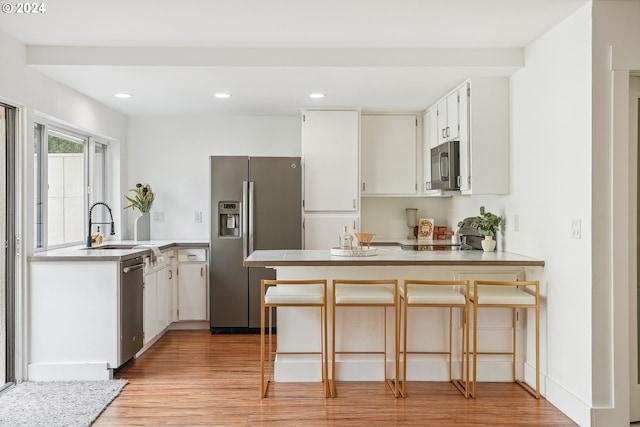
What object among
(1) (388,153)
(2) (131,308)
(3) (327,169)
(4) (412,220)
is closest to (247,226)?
(3) (327,169)

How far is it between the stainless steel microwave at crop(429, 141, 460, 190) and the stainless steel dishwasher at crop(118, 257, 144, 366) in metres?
2.52

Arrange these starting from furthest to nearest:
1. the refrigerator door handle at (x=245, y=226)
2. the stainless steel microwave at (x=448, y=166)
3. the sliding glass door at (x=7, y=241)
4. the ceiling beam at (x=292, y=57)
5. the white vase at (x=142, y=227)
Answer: the white vase at (x=142, y=227)
the refrigerator door handle at (x=245, y=226)
the stainless steel microwave at (x=448, y=166)
the ceiling beam at (x=292, y=57)
the sliding glass door at (x=7, y=241)

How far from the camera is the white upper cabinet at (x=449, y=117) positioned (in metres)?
4.40

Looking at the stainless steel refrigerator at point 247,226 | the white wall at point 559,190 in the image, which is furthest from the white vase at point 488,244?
the stainless steel refrigerator at point 247,226

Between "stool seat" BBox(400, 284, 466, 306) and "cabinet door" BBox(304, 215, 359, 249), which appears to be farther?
"cabinet door" BBox(304, 215, 359, 249)

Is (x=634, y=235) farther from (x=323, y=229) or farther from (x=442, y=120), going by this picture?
(x=323, y=229)

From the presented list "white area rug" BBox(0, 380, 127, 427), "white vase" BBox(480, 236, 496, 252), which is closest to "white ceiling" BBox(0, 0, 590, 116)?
"white vase" BBox(480, 236, 496, 252)

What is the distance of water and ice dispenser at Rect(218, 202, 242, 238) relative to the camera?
5.18 meters

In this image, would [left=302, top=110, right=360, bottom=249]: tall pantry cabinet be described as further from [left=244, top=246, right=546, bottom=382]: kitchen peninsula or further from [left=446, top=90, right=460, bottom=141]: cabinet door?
[left=244, top=246, right=546, bottom=382]: kitchen peninsula

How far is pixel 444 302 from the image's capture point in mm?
3357

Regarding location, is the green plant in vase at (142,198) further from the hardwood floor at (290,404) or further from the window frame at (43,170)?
the hardwood floor at (290,404)

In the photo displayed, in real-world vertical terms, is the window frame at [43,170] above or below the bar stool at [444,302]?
above

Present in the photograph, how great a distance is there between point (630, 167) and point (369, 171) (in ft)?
9.38

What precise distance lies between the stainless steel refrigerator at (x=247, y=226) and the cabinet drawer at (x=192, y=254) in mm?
167
